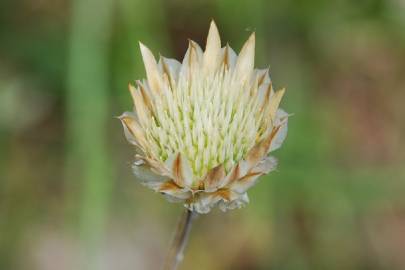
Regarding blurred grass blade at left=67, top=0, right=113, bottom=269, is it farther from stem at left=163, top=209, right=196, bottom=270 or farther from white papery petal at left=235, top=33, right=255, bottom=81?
white papery petal at left=235, top=33, right=255, bottom=81

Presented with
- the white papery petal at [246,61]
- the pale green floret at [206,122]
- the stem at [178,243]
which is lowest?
the stem at [178,243]

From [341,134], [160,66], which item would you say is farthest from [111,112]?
[160,66]

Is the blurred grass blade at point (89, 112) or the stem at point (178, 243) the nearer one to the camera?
the stem at point (178, 243)

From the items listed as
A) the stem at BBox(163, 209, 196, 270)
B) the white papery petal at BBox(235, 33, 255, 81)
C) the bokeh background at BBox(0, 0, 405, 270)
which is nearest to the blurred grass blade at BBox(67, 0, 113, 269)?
the bokeh background at BBox(0, 0, 405, 270)

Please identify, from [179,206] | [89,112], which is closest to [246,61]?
[89,112]

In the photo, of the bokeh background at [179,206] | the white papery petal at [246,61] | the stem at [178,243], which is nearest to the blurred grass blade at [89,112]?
the bokeh background at [179,206]

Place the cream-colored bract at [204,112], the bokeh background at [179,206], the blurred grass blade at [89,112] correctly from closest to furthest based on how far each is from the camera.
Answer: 1. the cream-colored bract at [204,112]
2. the blurred grass blade at [89,112]
3. the bokeh background at [179,206]

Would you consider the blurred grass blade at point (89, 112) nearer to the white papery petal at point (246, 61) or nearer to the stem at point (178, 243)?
the stem at point (178, 243)
